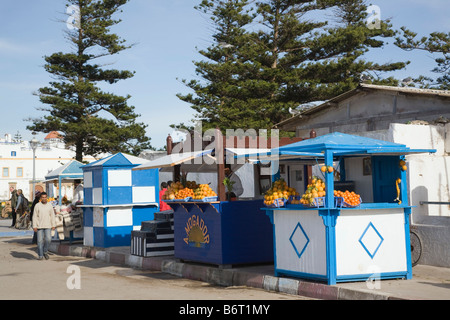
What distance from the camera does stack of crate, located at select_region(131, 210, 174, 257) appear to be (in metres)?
14.2

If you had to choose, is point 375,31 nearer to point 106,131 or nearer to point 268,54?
point 268,54

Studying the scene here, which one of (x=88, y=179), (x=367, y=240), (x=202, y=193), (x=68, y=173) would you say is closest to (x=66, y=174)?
(x=68, y=173)

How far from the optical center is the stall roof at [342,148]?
940cm

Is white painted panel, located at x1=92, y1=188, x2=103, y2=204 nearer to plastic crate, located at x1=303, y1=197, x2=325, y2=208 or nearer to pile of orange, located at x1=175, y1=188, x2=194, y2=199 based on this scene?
pile of orange, located at x1=175, y1=188, x2=194, y2=199

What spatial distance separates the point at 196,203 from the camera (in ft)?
39.7

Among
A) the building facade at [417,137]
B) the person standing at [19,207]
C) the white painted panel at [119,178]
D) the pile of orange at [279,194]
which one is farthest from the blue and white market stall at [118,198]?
the person standing at [19,207]

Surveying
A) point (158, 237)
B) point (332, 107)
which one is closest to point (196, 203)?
point (158, 237)

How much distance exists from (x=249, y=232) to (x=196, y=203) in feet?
3.98

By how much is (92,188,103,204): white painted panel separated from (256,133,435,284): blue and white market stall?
7.77 meters

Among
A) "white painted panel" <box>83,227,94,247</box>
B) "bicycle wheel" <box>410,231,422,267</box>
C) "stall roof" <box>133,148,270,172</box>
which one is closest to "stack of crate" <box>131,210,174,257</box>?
"stall roof" <box>133,148,270,172</box>

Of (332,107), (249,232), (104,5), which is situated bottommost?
(249,232)

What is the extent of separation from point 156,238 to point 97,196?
3252 mm

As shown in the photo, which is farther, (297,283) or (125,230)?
(125,230)

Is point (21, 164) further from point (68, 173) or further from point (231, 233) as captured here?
point (231, 233)
